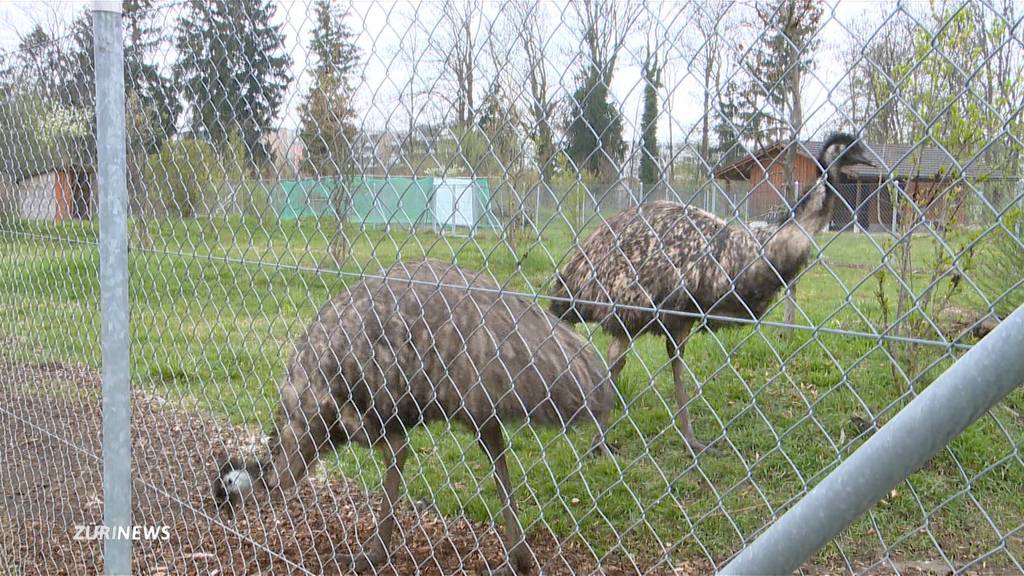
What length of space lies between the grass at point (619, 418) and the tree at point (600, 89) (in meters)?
0.70

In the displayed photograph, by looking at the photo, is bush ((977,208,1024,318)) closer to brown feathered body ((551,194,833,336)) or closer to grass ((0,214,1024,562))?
grass ((0,214,1024,562))

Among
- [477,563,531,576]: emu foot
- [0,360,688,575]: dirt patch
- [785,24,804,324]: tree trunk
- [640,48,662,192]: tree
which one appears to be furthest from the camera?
[0,360,688,575]: dirt patch

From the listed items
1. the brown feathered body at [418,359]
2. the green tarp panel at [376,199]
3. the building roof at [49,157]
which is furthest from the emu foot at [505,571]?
the building roof at [49,157]

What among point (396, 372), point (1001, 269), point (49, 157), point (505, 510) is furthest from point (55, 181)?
point (1001, 269)

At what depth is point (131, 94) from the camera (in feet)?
11.1

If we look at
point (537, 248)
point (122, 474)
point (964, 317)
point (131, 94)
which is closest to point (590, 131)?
point (537, 248)

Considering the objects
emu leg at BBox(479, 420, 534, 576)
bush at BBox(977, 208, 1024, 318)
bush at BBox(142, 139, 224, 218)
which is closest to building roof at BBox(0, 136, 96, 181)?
bush at BBox(142, 139, 224, 218)

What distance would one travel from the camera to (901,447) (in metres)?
1.04

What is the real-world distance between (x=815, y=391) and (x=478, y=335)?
10.4ft

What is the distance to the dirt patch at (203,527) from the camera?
3.92m

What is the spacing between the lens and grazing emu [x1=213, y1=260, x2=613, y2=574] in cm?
330

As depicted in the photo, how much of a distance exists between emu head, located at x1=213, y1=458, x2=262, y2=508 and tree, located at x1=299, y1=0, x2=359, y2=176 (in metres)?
1.39

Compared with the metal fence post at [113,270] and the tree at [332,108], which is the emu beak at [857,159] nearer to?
the tree at [332,108]

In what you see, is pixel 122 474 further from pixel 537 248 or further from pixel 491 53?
pixel 491 53
